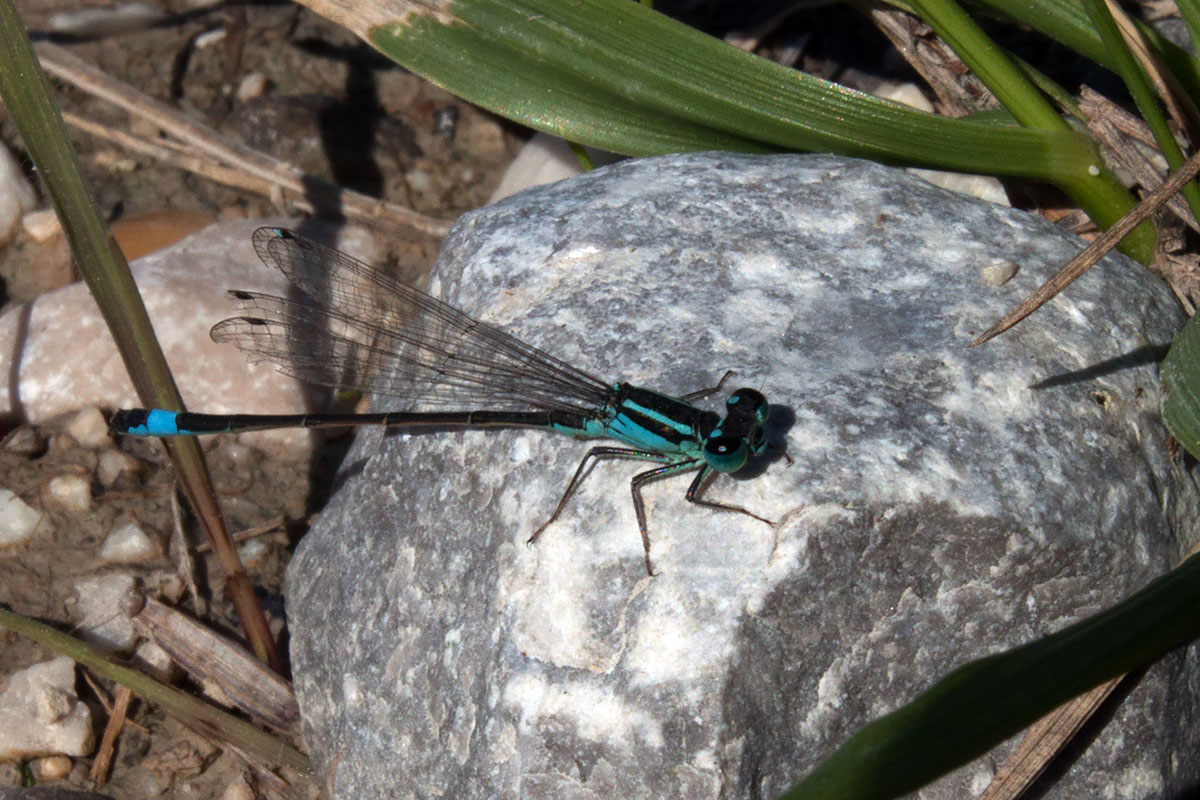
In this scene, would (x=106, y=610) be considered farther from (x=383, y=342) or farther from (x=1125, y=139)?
(x=1125, y=139)

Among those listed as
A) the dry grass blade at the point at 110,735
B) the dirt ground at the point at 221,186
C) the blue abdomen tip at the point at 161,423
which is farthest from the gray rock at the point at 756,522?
the dirt ground at the point at 221,186

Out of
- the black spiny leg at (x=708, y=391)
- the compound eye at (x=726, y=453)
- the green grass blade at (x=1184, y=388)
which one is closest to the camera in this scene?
the compound eye at (x=726, y=453)

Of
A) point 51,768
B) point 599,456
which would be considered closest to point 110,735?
point 51,768

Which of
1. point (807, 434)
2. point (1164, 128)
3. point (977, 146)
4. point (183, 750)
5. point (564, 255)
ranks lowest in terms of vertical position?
point (183, 750)

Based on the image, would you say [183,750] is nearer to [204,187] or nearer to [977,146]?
[204,187]

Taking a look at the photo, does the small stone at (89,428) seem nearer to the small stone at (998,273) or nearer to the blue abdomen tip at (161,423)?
the blue abdomen tip at (161,423)

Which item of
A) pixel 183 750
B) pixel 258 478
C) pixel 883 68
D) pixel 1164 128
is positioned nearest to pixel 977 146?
pixel 1164 128
